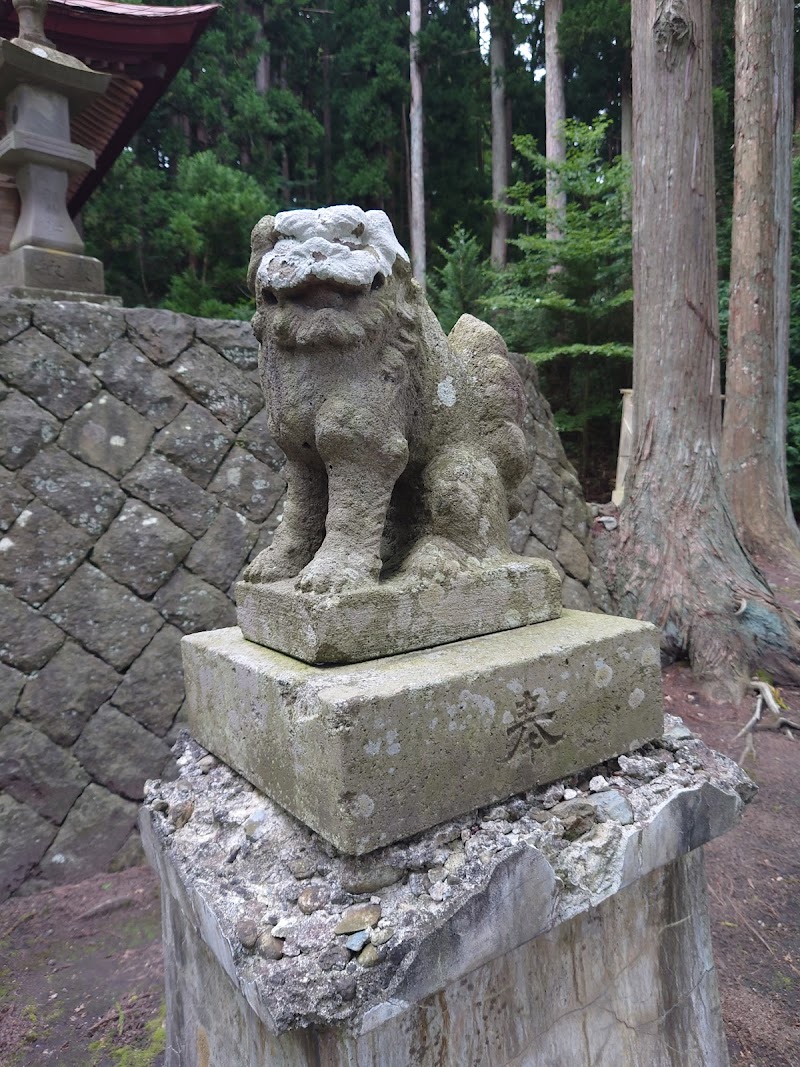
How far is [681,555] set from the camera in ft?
13.8

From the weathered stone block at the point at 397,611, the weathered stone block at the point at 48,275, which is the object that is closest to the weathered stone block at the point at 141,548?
the weathered stone block at the point at 48,275

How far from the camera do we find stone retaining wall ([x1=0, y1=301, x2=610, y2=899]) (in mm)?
2650

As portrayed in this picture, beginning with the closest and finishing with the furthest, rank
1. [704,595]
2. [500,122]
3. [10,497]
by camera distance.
Answer: [10,497], [704,595], [500,122]

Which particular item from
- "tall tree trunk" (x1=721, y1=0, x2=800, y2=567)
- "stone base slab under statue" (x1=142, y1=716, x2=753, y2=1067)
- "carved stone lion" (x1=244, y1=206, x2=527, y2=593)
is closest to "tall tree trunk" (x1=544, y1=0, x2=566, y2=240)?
"tall tree trunk" (x1=721, y1=0, x2=800, y2=567)

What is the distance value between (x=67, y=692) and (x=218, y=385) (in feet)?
5.10

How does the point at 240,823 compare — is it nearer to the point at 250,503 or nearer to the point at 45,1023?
the point at 45,1023

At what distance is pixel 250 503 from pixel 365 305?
2.03 meters

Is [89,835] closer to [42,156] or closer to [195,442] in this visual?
[195,442]

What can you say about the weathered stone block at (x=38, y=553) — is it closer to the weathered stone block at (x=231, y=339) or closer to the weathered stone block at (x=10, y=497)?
the weathered stone block at (x=10, y=497)

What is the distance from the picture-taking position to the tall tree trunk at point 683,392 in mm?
4012

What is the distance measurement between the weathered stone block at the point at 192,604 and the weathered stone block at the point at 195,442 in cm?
47

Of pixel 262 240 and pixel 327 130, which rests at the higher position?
pixel 327 130

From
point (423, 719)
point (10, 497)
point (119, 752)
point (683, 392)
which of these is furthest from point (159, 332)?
point (683, 392)

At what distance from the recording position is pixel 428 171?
1126cm
